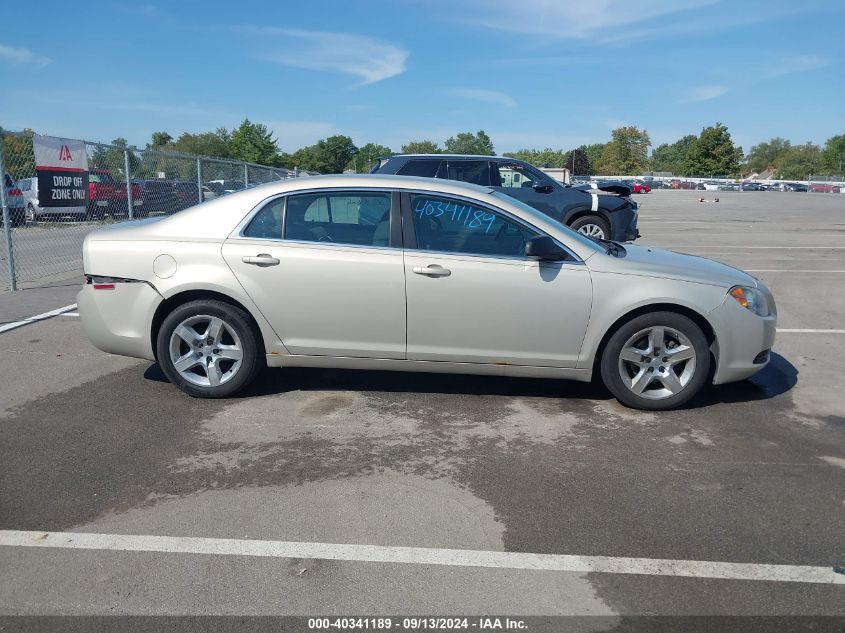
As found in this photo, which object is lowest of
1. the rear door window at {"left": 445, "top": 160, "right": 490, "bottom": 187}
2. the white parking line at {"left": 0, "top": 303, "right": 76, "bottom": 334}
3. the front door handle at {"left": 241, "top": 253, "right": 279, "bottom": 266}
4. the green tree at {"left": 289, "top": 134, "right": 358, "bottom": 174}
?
the white parking line at {"left": 0, "top": 303, "right": 76, "bottom": 334}

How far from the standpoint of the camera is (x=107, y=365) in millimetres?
6137

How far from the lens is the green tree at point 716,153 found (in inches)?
3890

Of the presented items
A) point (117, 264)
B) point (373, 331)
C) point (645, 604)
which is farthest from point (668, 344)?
point (117, 264)

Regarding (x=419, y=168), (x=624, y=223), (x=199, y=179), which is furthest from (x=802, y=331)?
(x=199, y=179)

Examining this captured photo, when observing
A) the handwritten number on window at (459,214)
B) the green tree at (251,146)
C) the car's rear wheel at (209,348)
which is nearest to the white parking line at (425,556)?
the car's rear wheel at (209,348)

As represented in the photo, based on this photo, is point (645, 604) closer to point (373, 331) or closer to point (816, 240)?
point (373, 331)

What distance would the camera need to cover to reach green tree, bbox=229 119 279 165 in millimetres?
58406

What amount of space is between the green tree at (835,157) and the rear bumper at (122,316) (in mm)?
123240

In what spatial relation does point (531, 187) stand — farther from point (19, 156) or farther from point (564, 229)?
point (19, 156)

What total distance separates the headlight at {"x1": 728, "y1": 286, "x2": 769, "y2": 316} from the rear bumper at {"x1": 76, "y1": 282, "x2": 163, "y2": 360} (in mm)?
4059

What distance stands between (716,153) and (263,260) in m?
105

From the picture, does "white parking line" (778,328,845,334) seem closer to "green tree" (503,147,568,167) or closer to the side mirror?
the side mirror

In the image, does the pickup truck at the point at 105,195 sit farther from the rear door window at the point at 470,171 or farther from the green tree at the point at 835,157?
the green tree at the point at 835,157

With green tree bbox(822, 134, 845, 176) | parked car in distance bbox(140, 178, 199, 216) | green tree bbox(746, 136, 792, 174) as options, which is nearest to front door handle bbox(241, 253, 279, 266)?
parked car in distance bbox(140, 178, 199, 216)
